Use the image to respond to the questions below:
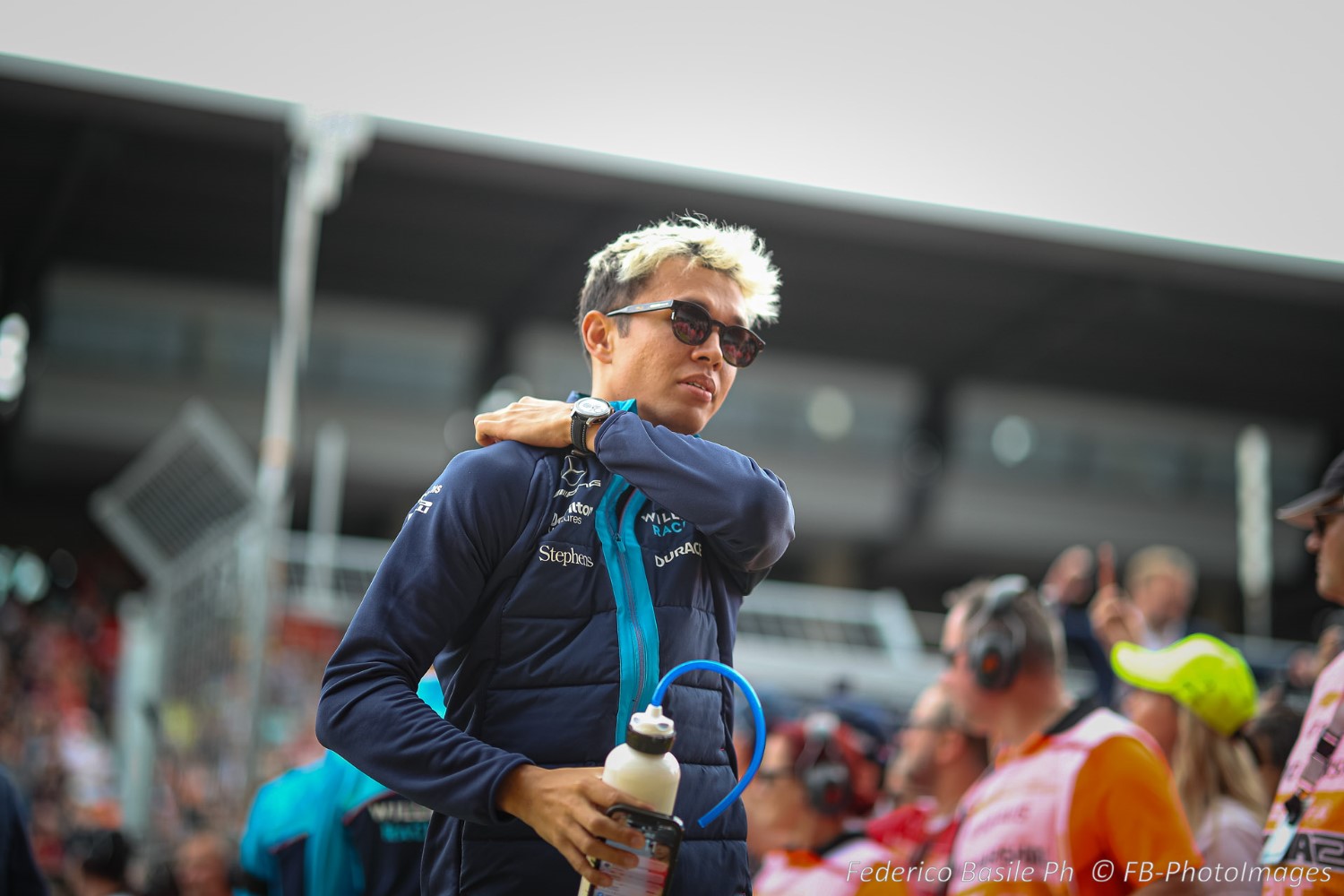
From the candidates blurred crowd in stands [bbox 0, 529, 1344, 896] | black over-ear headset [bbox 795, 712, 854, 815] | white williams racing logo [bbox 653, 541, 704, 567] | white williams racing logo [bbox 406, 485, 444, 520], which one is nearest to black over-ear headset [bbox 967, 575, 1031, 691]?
blurred crowd in stands [bbox 0, 529, 1344, 896]

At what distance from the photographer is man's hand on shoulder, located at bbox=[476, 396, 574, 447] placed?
→ 7.04 ft

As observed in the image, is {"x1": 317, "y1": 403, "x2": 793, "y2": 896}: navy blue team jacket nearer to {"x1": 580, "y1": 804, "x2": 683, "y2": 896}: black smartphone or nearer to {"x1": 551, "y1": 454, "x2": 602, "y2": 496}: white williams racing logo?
{"x1": 551, "y1": 454, "x2": 602, "y2": 496}: white williams racing logo

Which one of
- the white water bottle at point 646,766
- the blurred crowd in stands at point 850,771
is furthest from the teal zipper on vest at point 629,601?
the blurred crowd in stands at point 850,771

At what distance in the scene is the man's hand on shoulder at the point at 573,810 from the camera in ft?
5.45

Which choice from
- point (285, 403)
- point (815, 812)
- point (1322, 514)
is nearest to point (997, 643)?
point (1322, 514)

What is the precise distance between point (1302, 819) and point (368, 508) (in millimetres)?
25032

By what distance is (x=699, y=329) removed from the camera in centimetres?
224

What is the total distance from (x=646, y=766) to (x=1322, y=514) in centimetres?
200

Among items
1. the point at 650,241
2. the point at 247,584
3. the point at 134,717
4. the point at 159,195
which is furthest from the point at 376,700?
the point at 159,195

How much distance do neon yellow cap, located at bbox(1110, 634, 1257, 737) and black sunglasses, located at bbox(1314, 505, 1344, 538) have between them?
837 mm

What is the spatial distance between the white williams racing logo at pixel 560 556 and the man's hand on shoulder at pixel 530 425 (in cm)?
20

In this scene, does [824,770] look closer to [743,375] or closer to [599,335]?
[599,335]

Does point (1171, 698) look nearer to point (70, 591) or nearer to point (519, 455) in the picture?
point (519, 455)

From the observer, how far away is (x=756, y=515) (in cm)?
201
